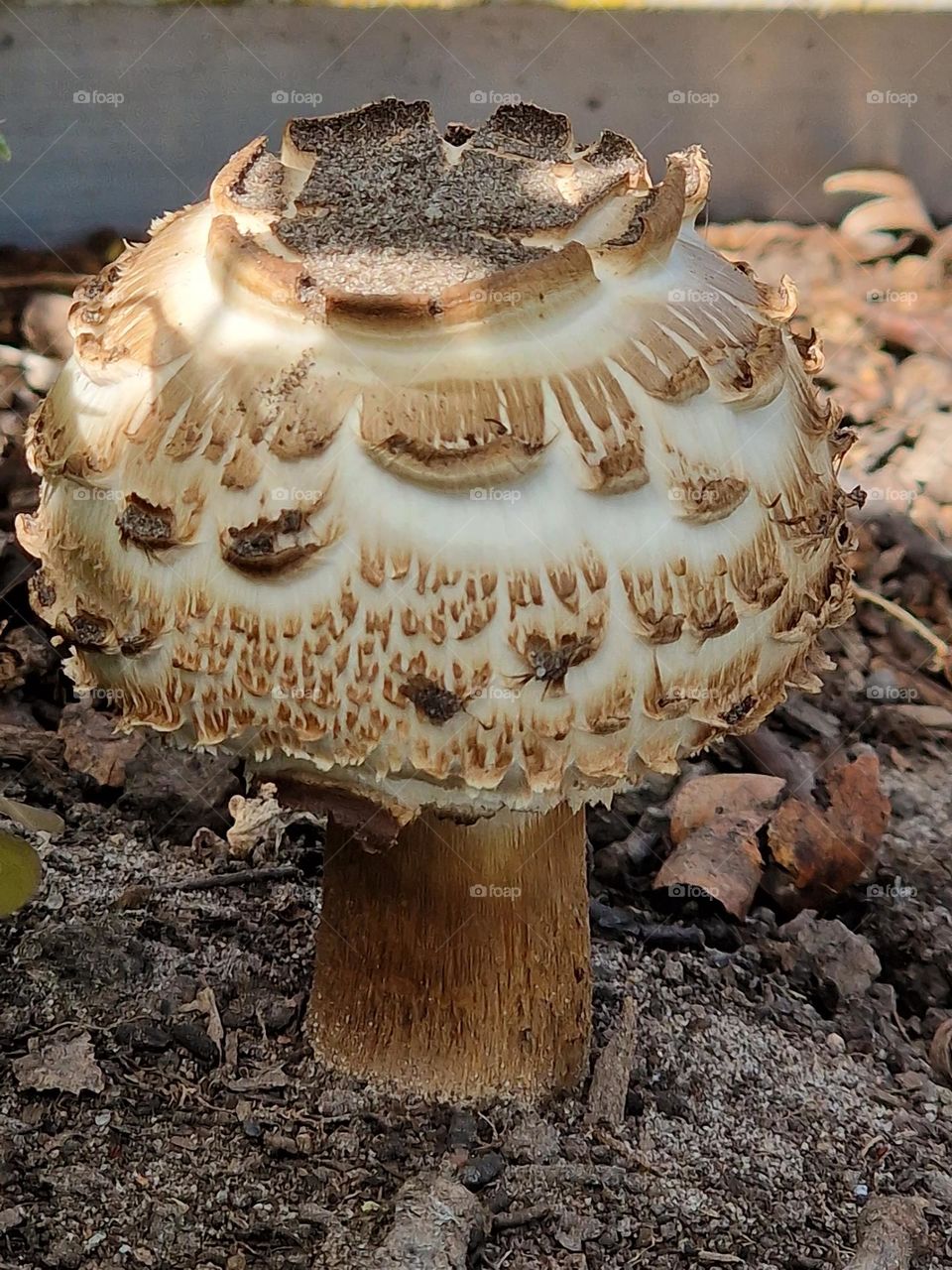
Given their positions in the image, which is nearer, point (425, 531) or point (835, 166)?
point (425, 531)

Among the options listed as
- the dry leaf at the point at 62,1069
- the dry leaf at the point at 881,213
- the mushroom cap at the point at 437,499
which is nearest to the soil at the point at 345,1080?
the dry leaf at the point at 62,1069

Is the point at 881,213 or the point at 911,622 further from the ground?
the point at 881,213

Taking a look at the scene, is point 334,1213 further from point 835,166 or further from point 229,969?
point 835,166

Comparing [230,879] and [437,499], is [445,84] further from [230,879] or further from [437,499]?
[437,499]

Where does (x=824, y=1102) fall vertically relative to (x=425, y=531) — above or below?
below

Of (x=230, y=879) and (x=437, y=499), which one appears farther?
(x=230, y=879)

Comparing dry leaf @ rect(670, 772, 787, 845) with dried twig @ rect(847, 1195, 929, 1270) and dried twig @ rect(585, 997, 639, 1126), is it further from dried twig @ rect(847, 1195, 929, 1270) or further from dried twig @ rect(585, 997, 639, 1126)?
dried twig @ rect(847, 1195, 929, 1270)

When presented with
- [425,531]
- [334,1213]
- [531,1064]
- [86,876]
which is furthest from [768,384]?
[86,876]

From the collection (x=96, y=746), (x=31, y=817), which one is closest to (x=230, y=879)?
A: (x=96, y=746)
